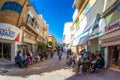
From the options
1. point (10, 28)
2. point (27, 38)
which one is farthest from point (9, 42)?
point (27, 38)

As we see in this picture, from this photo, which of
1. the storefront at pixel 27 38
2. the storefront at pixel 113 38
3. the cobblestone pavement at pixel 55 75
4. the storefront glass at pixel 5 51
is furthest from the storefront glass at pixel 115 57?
the storefront at pixel 27 38

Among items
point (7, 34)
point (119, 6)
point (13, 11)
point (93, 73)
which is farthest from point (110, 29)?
point (13, 11)

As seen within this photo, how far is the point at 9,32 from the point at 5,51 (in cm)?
232

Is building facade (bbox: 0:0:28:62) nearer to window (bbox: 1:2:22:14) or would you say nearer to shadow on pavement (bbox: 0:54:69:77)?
window (bbox: 1:2:22:14)

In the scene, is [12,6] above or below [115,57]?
above

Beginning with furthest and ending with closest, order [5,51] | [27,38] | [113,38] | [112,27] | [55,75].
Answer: [27,38]
[5,51]
[112,27]
[55,75]
[113,38]

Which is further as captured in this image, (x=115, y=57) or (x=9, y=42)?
(x=9, y=42)

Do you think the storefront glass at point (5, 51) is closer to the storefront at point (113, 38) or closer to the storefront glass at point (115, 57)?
the storefront at point (113, 38)

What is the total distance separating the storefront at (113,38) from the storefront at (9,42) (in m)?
11.9

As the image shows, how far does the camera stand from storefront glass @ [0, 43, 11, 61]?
25.5m

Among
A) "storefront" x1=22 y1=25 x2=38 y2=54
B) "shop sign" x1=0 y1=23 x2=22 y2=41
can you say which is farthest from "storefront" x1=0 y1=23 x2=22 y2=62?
"storefront" x1=22 y1=25 x2=38 y2=54

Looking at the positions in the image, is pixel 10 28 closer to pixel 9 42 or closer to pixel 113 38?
pixel 9 42

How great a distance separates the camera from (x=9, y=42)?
26016mm

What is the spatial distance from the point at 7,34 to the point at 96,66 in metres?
12.7
